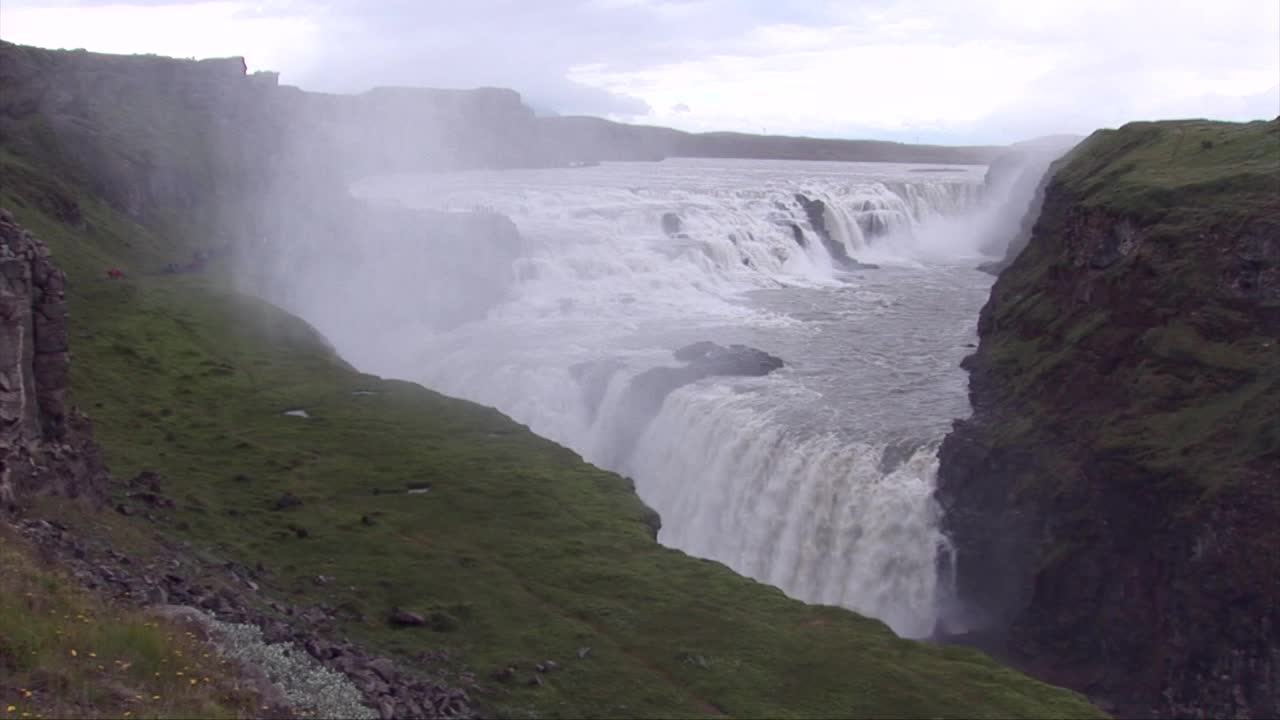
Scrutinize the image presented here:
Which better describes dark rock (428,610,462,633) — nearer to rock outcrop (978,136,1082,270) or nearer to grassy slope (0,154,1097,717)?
grassy slope (0,154,1097,717)

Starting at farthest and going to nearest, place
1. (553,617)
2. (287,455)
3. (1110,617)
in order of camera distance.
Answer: (287,455) → (1110,617) → (553,617)

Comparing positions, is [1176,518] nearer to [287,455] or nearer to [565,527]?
[565,527]

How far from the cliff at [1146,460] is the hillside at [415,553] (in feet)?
22.0

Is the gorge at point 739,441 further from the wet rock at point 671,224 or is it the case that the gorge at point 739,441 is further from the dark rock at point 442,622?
the wet rock at point 671,224

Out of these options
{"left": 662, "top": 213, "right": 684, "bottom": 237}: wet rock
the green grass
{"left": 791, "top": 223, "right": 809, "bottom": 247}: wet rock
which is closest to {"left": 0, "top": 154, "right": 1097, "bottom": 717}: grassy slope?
the green grass

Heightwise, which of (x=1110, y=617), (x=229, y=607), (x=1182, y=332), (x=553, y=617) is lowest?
(x=1110, y=617)

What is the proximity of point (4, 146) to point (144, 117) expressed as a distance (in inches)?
529

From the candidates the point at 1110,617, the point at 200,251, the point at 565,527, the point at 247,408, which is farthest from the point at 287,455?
the point at 200,251

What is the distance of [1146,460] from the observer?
2650 centimetres

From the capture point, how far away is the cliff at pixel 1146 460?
942 inches

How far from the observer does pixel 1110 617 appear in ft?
84.9

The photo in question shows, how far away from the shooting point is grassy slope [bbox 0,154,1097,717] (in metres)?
18.0

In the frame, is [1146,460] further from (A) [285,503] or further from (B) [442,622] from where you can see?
(A) [285,503]

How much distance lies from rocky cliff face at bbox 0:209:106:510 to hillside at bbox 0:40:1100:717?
0.31m
